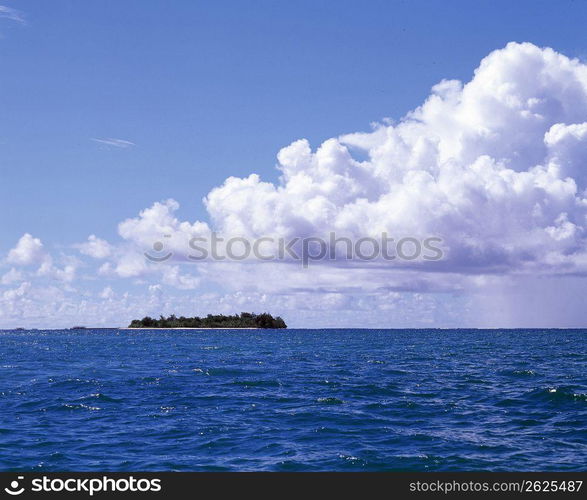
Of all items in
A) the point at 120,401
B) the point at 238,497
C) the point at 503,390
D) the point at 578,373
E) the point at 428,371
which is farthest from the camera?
the point at 428,371

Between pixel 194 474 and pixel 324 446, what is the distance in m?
7.89

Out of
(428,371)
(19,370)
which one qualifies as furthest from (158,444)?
(19,370)

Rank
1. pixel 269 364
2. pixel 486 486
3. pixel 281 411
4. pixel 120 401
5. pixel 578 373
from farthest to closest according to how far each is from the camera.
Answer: pixel 269 364, pixel 578 373, pixel 120 401, pixel 281 411, pixel 486 486

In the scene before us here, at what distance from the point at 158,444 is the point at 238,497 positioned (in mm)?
10510

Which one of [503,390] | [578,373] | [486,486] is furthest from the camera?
[578,373]

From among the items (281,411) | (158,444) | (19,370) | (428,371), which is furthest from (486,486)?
(19,370)

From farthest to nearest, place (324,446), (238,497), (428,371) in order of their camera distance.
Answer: (428,371)
(324,446)
(238,497)

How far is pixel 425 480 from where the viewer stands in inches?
754

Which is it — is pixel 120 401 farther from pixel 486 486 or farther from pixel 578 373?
pixel 578 373

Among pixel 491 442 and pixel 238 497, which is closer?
pixel 238 497

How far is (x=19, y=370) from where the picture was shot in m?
63.7

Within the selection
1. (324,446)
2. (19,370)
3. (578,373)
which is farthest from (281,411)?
(19,370)

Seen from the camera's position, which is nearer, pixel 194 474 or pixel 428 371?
pixel 194 474

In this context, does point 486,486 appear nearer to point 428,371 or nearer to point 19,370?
point 428,371
